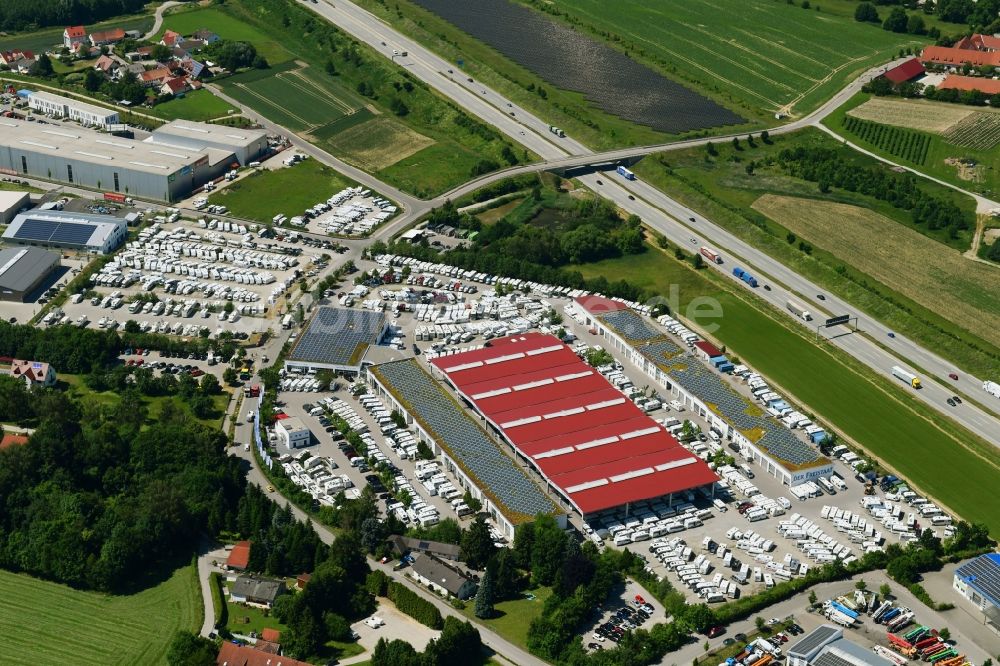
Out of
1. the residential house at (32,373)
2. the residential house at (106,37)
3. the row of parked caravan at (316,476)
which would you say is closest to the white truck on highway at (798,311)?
the row of parked caravan at (316,476)

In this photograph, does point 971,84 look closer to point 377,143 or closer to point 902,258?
point 902,258

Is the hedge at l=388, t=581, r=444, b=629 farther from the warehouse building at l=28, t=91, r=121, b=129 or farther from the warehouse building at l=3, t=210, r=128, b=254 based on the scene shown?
the warehouse building at l=28, t=91, r=121, b=129

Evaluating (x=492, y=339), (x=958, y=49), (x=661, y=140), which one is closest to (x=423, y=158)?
(x=661, y=140)

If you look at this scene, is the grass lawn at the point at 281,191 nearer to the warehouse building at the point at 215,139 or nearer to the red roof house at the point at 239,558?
the warehouse building at the point at 215,139

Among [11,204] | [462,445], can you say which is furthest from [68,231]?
[462,445]

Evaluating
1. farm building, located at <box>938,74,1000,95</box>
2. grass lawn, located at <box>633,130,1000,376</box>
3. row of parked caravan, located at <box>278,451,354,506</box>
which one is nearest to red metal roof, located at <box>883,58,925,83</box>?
farm building, located at <box>938,74,1000,95</box>

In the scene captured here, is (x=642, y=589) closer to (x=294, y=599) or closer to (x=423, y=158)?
(x=294, y=599)
